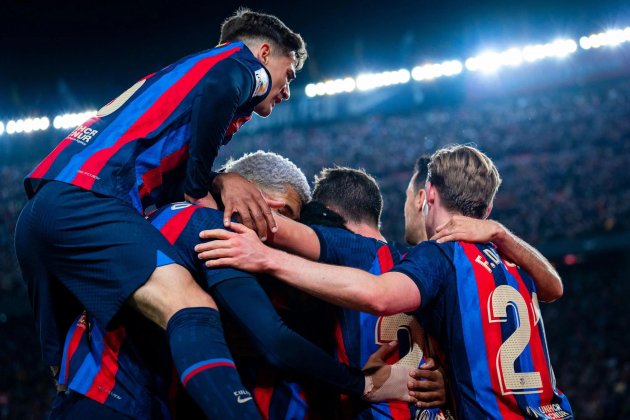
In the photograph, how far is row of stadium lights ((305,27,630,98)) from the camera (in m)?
21.7

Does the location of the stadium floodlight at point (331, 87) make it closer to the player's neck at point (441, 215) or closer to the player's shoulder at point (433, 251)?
the player's neck at point (441, 215)

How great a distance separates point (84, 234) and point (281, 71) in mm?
1467

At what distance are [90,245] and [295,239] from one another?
0.92 m

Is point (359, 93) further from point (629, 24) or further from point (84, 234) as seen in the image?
point (84, 234)

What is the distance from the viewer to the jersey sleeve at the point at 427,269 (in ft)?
8.27

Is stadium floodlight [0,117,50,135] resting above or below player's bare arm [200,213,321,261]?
above

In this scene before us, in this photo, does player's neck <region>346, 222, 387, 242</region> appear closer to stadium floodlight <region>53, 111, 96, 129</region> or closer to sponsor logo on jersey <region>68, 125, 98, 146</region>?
sponsor logo on jersey <region>68, 125, 98, 146</region>

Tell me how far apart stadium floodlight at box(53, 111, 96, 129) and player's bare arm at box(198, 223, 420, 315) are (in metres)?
21.9

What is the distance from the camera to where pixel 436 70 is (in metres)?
23.3

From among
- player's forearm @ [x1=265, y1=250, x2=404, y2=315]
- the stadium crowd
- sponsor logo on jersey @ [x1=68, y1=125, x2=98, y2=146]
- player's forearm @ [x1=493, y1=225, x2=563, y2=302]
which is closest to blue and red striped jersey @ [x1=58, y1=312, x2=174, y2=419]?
player's forearm @ [x1=265, y1=250, x2=404, y2=315]

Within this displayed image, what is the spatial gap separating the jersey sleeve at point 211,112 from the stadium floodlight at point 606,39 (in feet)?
72.9

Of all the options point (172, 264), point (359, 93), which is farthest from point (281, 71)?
point (359, 93)

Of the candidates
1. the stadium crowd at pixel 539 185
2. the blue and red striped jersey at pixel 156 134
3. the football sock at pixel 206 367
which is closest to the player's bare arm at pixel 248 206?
the blue and red striped jersey at pixel 156 134

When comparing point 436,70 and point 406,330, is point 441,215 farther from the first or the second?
point 436,70
